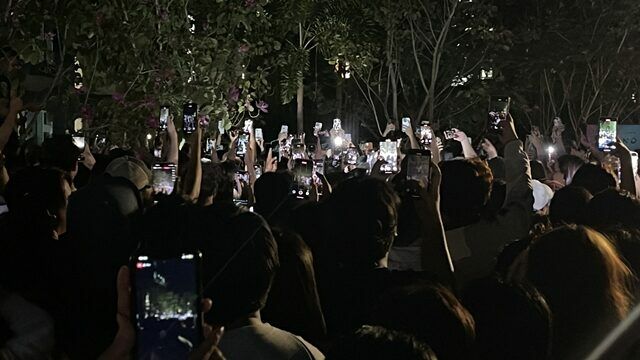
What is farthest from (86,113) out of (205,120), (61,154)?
(61,154)

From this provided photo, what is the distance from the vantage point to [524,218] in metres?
5.63

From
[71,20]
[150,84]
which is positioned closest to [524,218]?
[71,20]

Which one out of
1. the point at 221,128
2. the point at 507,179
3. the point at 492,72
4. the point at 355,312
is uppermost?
the point at 492,72

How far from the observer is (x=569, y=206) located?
17.3 feet

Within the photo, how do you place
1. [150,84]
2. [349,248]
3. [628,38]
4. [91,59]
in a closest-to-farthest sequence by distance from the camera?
[349,248] → [91,59] → [150,84] → [628,38]

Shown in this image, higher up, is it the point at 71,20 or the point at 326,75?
the point at 326,75

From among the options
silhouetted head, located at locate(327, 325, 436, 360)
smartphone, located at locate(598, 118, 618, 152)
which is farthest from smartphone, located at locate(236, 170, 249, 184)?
silhouetted head, located at locate(327, 325, 436, 360)

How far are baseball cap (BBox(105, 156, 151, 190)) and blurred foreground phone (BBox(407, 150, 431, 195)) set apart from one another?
6.35 ft

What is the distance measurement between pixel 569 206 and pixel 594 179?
4.31ft

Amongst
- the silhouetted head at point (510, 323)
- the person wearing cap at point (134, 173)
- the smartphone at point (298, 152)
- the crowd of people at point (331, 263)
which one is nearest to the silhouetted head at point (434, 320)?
the crowd of people at point (331, 263)

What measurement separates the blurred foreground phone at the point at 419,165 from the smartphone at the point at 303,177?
201cm

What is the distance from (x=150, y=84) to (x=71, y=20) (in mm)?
2019

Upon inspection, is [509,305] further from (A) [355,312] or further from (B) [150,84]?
(B) [150,84]

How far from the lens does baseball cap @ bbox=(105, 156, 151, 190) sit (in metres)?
5.79
